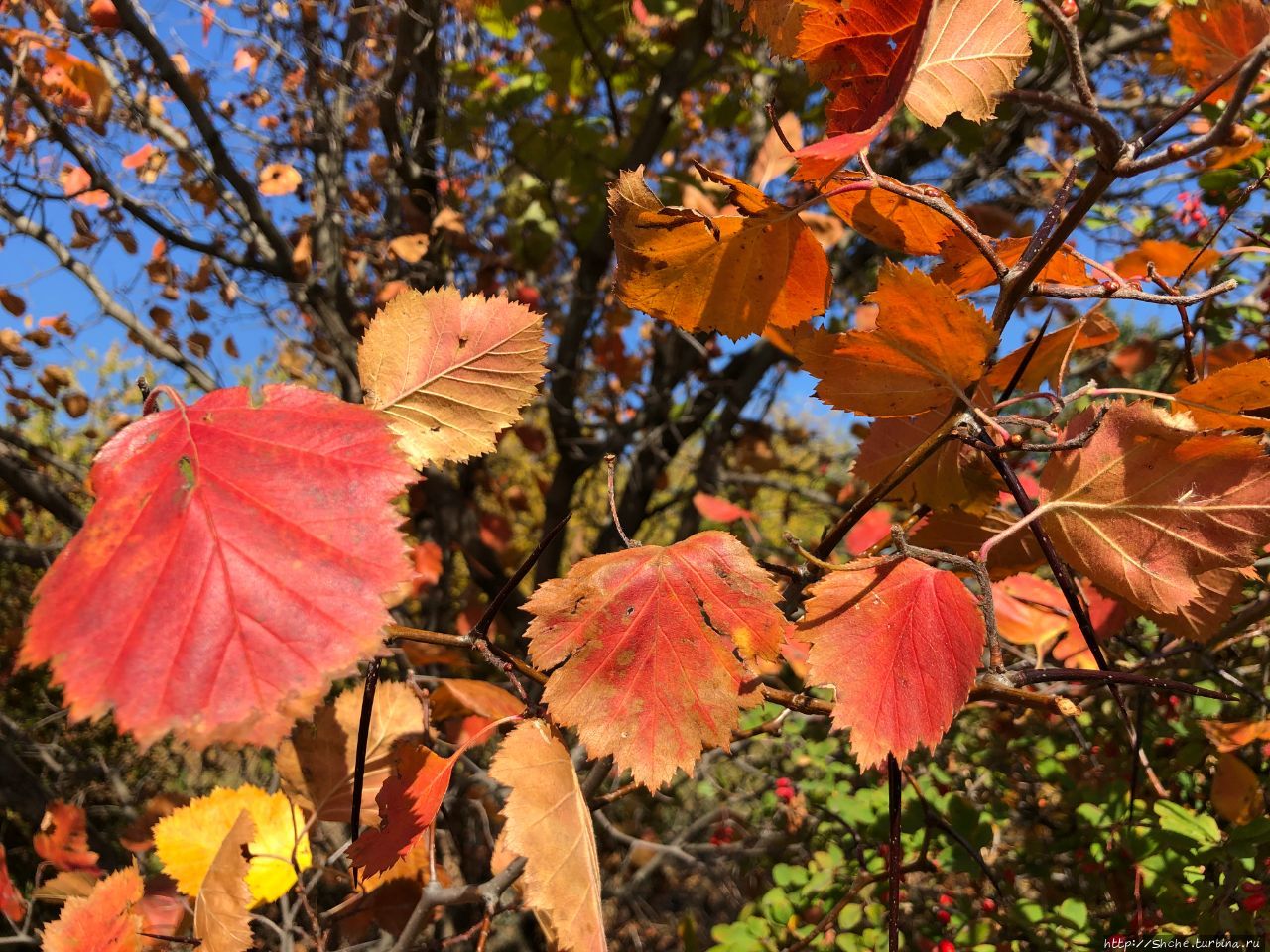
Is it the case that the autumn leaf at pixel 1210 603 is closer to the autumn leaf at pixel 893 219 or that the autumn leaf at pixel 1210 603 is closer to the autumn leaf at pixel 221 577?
the autumn leaf at pixel 893 219

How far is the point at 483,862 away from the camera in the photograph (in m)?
2.95

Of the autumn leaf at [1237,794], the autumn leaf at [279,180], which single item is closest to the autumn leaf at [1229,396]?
the autumn leaf at [1237,794]

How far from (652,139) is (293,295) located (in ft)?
5.47

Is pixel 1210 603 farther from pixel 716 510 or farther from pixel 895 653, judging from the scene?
pixel 716 510

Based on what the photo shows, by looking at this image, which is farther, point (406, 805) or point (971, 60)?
point (406, 805)

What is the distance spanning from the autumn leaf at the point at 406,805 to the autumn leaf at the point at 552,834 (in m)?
0.08

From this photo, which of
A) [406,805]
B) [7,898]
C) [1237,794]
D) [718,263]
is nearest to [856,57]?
[718,263]

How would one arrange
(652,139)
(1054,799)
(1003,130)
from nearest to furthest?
(1054,799) < (652,139) < (1003,130)

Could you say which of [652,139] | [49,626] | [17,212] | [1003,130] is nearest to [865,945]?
[49,626]

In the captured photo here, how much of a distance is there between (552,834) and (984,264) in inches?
26.2

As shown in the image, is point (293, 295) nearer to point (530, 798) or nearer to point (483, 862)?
point (483, 862)

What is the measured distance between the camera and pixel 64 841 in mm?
1988

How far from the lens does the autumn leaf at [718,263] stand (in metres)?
0.68

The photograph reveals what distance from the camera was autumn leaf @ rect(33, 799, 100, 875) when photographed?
6.43 ft
